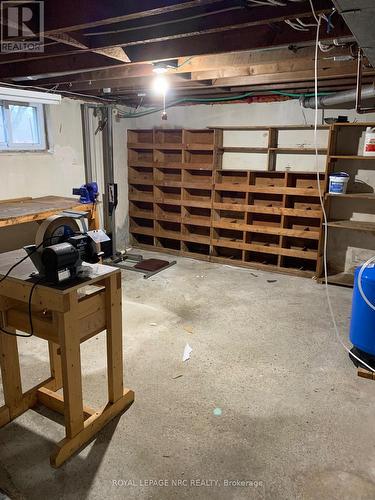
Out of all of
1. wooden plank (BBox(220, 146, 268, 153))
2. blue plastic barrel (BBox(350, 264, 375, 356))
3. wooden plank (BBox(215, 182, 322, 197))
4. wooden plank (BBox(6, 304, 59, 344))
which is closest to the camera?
wooden plank (BBox(6, 304, 59, 344))

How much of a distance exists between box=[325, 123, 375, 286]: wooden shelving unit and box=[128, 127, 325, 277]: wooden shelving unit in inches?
8.9

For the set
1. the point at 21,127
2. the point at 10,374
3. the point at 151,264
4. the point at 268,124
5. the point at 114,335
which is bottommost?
the point at 151,264

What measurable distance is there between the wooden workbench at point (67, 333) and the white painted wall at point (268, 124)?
3255mm

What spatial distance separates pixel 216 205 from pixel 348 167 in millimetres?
1621

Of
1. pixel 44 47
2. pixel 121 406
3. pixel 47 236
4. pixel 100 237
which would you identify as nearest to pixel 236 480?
pixel 121 406

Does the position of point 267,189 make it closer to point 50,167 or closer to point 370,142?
point 370,142

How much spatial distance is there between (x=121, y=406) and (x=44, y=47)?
2.37m

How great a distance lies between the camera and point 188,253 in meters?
5.18

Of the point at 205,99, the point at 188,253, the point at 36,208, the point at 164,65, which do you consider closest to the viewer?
the point at 164,65

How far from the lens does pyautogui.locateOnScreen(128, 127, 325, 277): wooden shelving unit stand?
4492 mm

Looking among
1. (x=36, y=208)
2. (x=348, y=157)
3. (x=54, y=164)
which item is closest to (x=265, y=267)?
(x=348, y=157)

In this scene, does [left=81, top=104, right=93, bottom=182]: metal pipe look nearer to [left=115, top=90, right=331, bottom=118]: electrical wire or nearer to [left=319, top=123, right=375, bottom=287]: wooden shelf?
[left=115, top=90, right=331, bottom=118]: electrical wire

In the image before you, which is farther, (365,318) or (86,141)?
(86,141)

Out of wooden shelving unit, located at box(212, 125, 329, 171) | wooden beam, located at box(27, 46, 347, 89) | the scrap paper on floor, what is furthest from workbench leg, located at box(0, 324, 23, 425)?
wooden shelving unit, located at box(212, 125, 329, 171)
